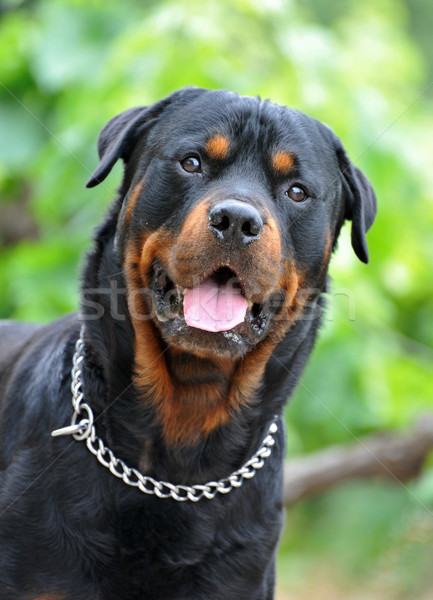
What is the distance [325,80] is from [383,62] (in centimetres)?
179

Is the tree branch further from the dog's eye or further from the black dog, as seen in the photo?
the dog's eye

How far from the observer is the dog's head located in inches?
92.9

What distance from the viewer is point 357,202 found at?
9.27 ft

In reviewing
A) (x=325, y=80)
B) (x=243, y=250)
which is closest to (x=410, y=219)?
(x=325, y=80)

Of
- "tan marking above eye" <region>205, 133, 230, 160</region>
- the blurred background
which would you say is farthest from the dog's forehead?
the blurred background

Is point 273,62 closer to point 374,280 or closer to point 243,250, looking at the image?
point 374,280

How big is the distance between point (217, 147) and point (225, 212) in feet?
1.19

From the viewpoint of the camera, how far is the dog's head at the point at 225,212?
2.36 meters

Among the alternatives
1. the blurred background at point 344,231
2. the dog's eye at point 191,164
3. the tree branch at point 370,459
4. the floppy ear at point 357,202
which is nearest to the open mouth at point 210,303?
the dog's eye at point 191,164

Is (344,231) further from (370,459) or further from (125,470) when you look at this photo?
(125,470)

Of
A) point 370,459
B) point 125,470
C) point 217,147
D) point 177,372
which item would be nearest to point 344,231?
point 370,459

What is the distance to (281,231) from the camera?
8.32 feet

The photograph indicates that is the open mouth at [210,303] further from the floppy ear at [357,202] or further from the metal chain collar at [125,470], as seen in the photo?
the floppy ear at [357,202]

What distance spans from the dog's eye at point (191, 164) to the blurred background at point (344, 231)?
1.87m
